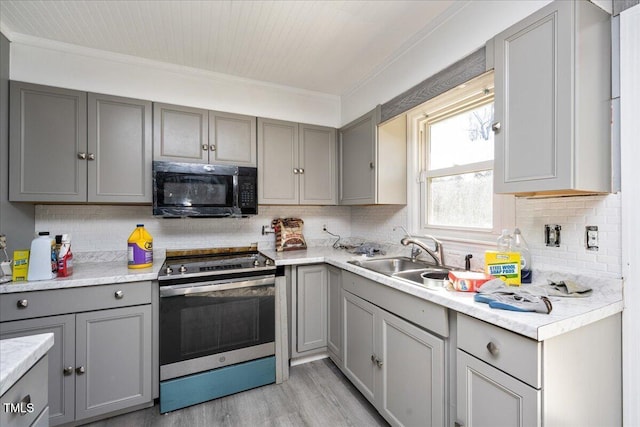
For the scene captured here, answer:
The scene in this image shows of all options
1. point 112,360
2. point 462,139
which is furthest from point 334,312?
point 462,139

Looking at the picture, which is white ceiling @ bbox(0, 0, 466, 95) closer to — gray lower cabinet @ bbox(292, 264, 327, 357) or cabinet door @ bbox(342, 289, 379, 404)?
gray lower cabinet @ bbox(292, 264, 327, 357)

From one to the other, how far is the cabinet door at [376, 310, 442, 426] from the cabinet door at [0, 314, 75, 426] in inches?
69.0

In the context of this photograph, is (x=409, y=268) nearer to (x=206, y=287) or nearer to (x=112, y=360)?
(x=206, y=287)

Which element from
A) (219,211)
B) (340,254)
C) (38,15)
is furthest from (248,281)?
(38,15)

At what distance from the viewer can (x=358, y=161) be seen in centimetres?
244

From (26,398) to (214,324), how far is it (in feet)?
3.93

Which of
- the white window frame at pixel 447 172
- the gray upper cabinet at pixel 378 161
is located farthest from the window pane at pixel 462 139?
the gray upper cabinet at pixel 378 161

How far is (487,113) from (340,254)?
56.4 inches

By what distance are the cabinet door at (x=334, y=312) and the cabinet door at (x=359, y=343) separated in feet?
0.27

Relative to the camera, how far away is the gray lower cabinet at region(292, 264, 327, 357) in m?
2.23

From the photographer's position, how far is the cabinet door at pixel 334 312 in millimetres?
2125

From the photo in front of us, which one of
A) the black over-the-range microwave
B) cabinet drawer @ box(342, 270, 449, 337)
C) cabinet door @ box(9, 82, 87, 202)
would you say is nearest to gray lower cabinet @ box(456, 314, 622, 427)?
cabinet drawer @ box(342, 270, 449, 337)

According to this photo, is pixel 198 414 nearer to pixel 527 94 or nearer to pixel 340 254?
pixel 340 254

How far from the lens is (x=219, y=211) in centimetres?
215
